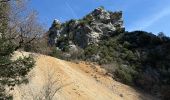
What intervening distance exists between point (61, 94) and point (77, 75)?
24.0 ft

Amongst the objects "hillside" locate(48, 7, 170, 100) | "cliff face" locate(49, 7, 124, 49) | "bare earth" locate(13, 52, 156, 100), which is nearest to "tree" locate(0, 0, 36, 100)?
"bare earth" locate(13, 52, 156, 100)

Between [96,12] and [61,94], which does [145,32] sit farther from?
[61,94]

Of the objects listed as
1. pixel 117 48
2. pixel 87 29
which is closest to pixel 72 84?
pixel 117 48

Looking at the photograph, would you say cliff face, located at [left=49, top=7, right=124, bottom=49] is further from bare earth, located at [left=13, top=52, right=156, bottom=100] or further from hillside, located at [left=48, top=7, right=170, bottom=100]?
bare earth, located at [left=13, top=52, right=156, bottom=100]

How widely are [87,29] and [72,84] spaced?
19.2 meters

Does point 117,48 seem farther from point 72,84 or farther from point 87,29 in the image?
point 72,84

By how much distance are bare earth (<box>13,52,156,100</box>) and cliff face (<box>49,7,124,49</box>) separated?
29.5 feet

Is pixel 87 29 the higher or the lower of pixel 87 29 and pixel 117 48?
the higher

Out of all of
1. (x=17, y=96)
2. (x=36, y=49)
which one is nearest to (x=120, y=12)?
(x=17, y=96)

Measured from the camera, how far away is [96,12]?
238 ft

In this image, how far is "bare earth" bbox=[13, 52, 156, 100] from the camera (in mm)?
43875

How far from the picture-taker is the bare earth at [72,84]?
144 ft

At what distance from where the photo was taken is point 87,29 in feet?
222

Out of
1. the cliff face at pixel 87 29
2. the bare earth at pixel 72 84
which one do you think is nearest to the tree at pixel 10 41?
the bare earth at pixel 72 84
